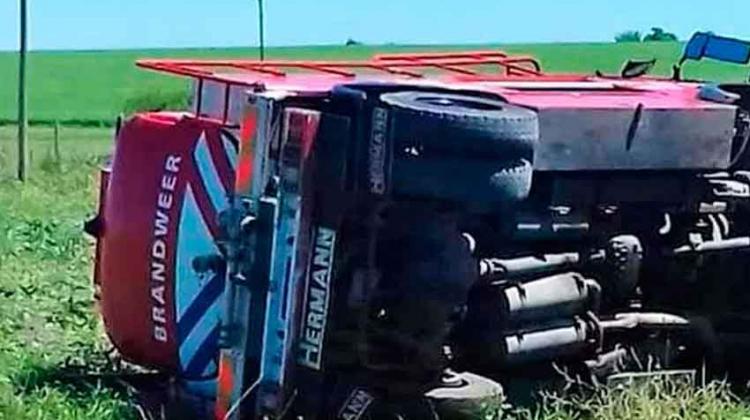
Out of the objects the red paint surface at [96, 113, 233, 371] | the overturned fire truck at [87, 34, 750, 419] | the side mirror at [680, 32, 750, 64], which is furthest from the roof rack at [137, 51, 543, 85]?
the side mirror at [680, 32, 750, 64]

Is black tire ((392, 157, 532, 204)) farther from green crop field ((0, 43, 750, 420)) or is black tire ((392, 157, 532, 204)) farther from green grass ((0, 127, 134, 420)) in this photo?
green grass ((0, 127, 134, 420))

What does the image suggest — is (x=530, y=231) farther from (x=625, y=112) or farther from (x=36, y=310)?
(x=36, y=310)

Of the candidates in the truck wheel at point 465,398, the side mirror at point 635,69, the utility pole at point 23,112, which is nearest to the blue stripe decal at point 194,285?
the truck wheel at point 465,398

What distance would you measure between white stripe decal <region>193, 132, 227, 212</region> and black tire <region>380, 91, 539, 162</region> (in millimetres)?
739

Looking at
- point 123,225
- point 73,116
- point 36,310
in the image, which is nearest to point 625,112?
point 123,225

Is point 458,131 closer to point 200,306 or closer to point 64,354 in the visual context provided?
point 200,306

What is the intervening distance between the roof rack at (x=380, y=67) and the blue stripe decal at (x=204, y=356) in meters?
0.86

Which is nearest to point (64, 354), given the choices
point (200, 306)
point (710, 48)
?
point (200, 306)

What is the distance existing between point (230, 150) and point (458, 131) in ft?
3.05

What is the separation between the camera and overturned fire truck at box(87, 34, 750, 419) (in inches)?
212

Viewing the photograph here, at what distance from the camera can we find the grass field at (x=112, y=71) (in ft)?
115

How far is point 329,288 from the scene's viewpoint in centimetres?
542

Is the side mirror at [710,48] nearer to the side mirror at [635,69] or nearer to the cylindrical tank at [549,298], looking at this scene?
the side mirror at [635,69]

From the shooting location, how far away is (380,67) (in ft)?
22.4
